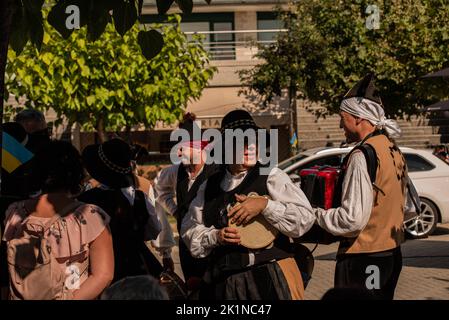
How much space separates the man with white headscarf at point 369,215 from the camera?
4785 mm

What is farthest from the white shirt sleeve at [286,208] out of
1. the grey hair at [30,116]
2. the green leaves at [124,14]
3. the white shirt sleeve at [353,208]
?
the grey hair at [30,116]

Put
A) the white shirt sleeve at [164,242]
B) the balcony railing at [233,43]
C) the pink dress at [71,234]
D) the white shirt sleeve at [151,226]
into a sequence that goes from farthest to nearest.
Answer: the balcony railing at [233,43], the white shirt sleeve at [164,242], the white shirt sleeve at [151,226], the pink dress at [71,234]

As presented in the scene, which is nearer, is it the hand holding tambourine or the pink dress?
the pink dress

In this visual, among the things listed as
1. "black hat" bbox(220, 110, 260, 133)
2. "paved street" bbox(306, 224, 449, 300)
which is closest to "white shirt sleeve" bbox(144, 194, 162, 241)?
"black hat" bbox(220, 110, 260, 133)

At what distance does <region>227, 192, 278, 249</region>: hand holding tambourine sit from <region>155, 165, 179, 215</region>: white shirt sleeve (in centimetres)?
288

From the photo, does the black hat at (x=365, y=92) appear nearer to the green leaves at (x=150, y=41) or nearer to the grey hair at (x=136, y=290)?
the green leaves at (x=150, y=41)

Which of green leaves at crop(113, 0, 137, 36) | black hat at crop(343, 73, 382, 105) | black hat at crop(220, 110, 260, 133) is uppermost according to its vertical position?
green leaves at crop(113, 0, 137, 36)

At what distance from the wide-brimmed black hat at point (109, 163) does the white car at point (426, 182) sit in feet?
29.4

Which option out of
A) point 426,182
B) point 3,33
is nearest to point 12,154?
point 3,33

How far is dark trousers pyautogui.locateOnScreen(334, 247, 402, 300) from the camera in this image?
4.91 meters

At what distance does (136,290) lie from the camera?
3.18 metres

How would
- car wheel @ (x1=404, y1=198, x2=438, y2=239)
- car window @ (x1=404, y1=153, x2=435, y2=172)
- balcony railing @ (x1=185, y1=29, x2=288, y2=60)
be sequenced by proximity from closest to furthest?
car wheel @ (x1=404, y1=198, x2=438, y2=239), car window @ (x1=404, y1=153, x2=435, y2=172), balcony railing @ (x1=185, y1=29, x2=288, y2=60)

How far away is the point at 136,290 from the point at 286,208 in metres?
1.43

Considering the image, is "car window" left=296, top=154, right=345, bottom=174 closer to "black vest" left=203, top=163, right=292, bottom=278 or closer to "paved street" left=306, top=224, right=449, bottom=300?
"paved street" left=306, top=224, right=449, bottom=300
